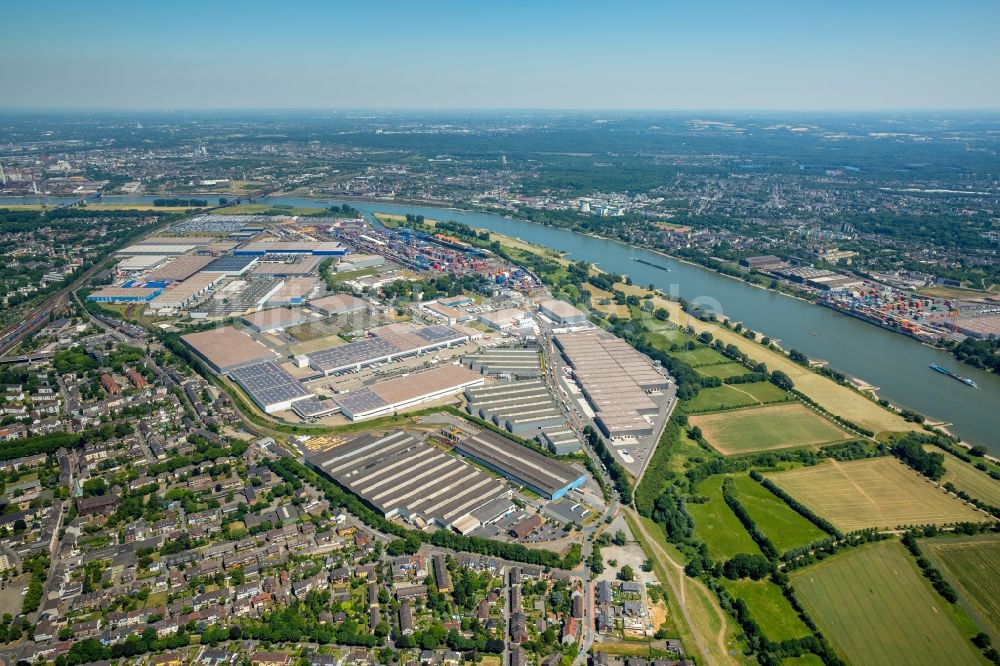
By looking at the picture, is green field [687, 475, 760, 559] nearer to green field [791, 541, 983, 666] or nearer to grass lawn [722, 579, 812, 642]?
grass lawn [722, 579, 812, 642]

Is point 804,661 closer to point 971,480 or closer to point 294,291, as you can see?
point 971,480

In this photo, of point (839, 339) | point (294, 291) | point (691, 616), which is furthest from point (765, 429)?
point (294, 291)

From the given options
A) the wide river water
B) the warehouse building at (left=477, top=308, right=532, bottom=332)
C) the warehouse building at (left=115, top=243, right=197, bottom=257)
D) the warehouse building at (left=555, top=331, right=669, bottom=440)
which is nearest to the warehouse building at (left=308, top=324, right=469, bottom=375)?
the warehouse building at (left=477, top=308, right=532, bottom=332)

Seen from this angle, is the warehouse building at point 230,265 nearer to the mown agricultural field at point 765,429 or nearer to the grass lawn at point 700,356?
the grass lawn at point 700,356

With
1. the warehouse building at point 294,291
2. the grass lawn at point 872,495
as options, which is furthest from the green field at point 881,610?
the warehouse building at point 294,291

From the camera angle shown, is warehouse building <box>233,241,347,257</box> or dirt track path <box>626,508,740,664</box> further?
warehouse building <box>233,241,347,257</box>

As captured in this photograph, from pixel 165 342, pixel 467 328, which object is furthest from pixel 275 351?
pixel 467 328
